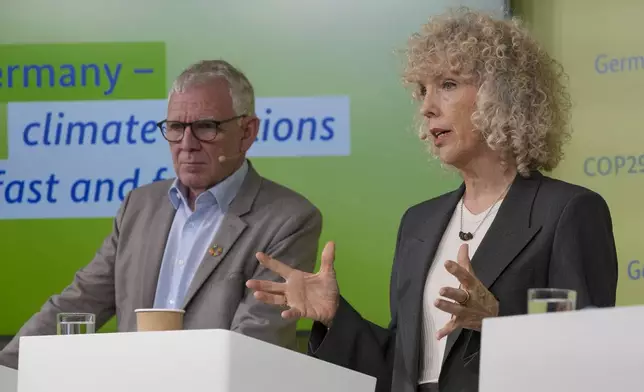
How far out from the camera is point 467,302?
2605mm

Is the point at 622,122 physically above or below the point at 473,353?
above

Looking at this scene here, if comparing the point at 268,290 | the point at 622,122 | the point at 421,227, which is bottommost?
the point at 268,290

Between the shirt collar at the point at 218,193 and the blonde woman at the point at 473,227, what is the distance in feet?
3.28

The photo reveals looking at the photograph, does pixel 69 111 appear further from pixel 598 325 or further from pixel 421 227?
pixel 598 325

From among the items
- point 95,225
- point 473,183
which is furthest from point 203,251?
point 473,183

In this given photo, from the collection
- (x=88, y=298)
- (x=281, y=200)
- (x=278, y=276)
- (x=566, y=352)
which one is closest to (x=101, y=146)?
(x=88, y=298)

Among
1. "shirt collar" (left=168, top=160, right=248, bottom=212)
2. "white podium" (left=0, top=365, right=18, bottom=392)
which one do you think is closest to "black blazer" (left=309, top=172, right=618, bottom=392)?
"white podium" (left=0, top=365, right=18, bottom=392)

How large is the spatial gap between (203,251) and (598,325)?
2189 mm

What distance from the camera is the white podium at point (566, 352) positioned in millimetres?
2004

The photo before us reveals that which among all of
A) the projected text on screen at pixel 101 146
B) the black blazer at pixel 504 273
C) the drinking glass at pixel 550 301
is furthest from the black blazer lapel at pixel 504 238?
the projected text on screen at pixel 101 146

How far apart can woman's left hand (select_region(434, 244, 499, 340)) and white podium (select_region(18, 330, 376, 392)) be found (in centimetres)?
26

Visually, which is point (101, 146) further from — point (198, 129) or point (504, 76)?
point (504, 76)

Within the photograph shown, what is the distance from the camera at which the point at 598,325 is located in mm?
2035

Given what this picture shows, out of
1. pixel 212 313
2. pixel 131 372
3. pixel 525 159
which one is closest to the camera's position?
pixel 131 372
